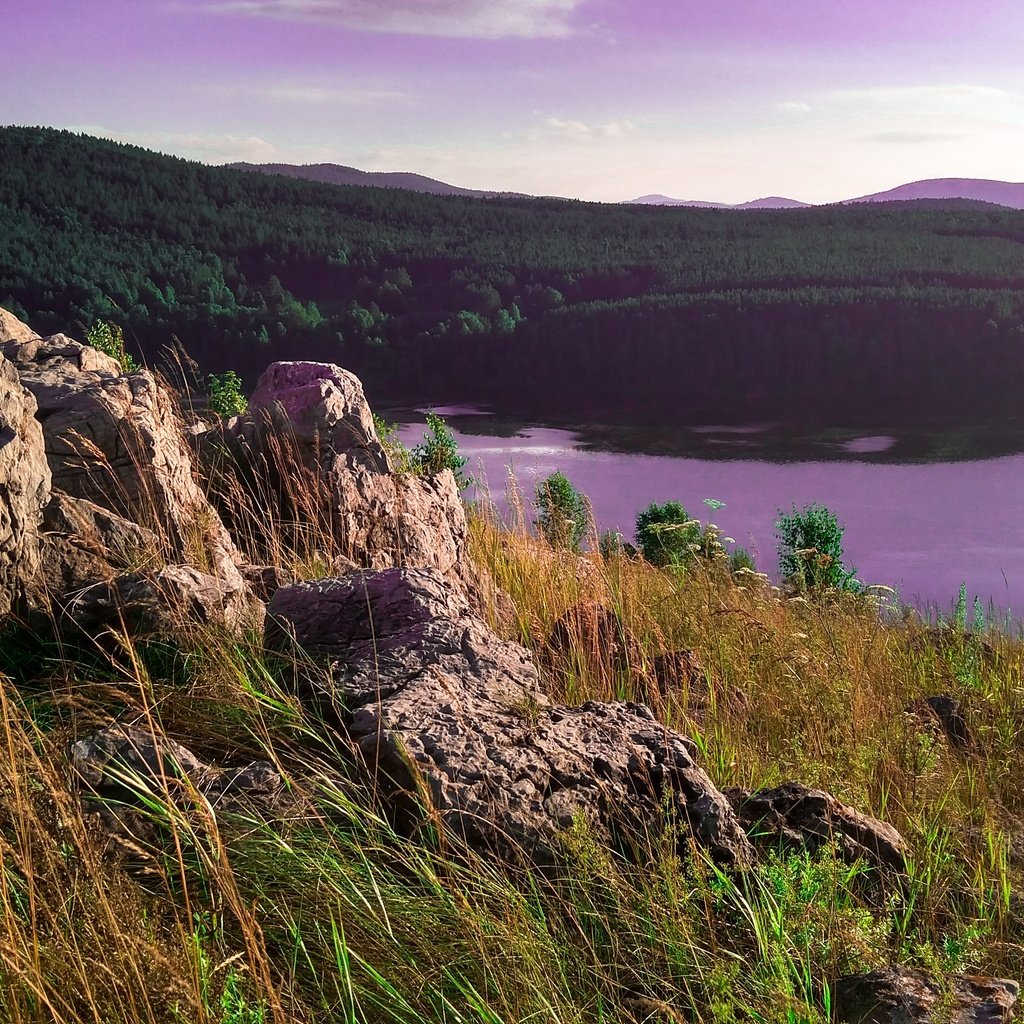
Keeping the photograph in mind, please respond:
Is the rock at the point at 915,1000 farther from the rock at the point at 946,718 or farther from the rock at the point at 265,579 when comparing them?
the rock at the point at 265,579

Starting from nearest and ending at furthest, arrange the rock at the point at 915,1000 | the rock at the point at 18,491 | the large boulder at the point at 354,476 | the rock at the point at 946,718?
1. the rock at the point at 915,1000
2. the rock at the point at 18,491
3. the rock at the point at 946,718
4. the large boulder at the point at 354,476

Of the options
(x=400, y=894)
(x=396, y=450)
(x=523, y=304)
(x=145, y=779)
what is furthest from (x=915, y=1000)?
(x=523, y=304)

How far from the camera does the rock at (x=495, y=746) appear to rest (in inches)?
101

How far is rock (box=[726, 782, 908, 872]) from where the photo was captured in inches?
111

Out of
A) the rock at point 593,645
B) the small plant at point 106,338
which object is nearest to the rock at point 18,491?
the rock at point 593,645

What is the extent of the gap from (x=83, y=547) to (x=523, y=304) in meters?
68.4

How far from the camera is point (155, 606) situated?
349cm

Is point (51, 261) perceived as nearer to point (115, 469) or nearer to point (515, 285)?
point (515, 285)

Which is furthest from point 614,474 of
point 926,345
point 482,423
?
point 926,345

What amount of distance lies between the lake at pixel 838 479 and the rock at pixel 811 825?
728 inches

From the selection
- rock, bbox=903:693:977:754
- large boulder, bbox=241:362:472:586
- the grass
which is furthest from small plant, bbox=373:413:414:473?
the grass

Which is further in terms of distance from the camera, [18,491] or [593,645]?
[593,645]

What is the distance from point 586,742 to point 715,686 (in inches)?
63.8

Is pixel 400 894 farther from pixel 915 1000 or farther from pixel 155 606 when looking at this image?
pixel 155 606
